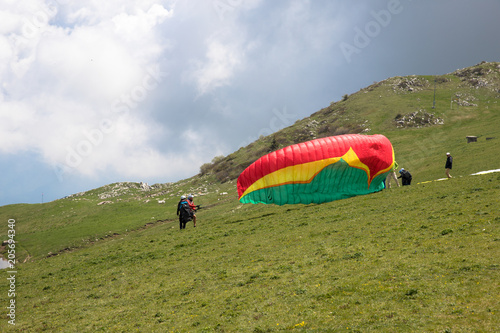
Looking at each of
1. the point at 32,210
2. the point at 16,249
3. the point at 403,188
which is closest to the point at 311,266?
the point at 403,188

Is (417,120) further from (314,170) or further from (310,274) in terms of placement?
(310,274)

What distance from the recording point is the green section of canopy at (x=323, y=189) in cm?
2711

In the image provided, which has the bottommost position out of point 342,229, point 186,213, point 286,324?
point 286,324

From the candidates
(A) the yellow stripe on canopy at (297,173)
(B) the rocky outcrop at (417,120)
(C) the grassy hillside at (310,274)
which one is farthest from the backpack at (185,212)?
(B) the rocky outcrop at (417,120)

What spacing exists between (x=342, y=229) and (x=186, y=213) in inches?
585

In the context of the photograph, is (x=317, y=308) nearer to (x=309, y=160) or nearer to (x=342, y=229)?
(x=342, y=229)

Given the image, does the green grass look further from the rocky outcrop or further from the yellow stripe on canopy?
the rocky outcrop

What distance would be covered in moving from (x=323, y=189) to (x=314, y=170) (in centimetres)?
216

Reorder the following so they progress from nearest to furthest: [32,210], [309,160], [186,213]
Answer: [309,160] → [186,213] → [32,210]

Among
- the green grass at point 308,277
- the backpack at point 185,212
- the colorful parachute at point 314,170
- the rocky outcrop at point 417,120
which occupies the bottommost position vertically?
the green grass at point 308,277

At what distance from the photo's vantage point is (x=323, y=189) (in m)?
28.1

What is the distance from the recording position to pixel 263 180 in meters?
27.2

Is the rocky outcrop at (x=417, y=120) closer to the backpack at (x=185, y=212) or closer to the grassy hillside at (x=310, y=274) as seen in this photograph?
the grassy hillside at (x=310, y=274)

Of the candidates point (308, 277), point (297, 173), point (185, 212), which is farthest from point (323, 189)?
A: point (308, 277)
